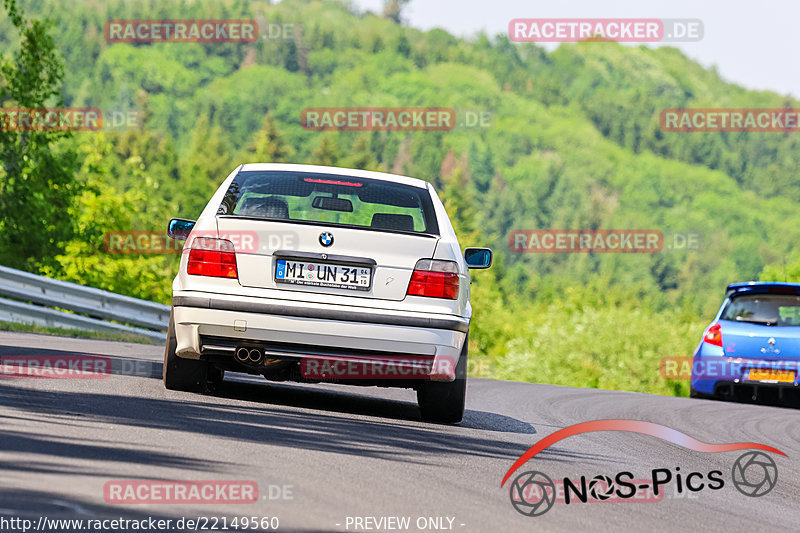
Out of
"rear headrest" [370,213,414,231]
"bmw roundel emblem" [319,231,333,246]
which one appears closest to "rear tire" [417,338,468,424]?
"rear headrest" [370,213,414,231]

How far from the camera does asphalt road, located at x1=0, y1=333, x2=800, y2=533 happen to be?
15.1ft

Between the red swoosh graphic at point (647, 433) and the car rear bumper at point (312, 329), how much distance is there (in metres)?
1.01

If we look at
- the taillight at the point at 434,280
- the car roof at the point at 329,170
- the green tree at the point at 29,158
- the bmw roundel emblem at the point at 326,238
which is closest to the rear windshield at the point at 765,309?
the car roof at the point at 329,170

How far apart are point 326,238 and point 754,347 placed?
8.62 m

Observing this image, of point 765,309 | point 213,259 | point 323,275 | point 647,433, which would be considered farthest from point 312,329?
point 765,309

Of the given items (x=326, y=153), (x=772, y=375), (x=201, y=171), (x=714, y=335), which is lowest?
(x=772, y=375)

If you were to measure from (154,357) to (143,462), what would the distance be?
716cm

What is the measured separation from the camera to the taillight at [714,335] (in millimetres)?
14906

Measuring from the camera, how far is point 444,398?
8.12 m

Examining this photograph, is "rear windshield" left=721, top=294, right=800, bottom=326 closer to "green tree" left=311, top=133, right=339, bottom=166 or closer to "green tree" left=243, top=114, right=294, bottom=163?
"green tree" left=243, top=114, right=294, bottom=163

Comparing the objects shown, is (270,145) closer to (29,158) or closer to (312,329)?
(29,158)

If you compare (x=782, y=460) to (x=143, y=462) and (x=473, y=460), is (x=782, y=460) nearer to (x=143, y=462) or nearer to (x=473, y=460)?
(x=473, y=460)

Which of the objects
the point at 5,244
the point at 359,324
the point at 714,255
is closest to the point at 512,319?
the point at 714,255

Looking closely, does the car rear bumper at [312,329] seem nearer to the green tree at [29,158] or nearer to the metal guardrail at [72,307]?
the metal guardrail at [72,307]
